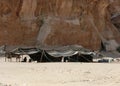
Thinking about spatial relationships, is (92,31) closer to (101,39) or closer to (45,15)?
(101,39)

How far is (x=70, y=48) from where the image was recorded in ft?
98.6

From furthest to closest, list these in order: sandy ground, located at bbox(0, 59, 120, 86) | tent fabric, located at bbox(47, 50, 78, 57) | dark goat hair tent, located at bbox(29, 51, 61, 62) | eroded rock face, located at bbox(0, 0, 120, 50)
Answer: eroded rock face, located at bbox(0, 0, 120, 50)
tent fabric, located at bbox(47, 50, 78, 57)
dark goat hair tent, located at bbox(29, 51, 61, 62)
sandy ground, located at bbox(0, 59, 120, 86)

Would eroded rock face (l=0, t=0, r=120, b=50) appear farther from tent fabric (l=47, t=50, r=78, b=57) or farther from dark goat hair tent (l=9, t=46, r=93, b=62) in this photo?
tent fabric (l=47, t=50, r=78, b=57)

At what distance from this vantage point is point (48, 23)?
4156cm

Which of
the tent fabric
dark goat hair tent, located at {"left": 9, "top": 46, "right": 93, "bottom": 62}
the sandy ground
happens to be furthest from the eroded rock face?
the sandy ground

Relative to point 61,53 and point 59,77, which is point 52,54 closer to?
point 61,53

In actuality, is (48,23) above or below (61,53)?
above

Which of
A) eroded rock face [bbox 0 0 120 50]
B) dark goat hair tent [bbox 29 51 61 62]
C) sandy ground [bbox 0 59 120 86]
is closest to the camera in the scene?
sandy ground [bbox 0 59 120 86]

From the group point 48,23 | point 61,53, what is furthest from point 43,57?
point 48,23

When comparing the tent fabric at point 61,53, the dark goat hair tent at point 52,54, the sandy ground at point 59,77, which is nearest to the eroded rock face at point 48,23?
the dark goat hair tent at point 52,54

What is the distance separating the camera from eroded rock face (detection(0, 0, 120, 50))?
4069cm

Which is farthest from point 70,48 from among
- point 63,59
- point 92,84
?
point 92,84

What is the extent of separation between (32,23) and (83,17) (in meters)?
6.88

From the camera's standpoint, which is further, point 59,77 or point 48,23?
point 48,23
